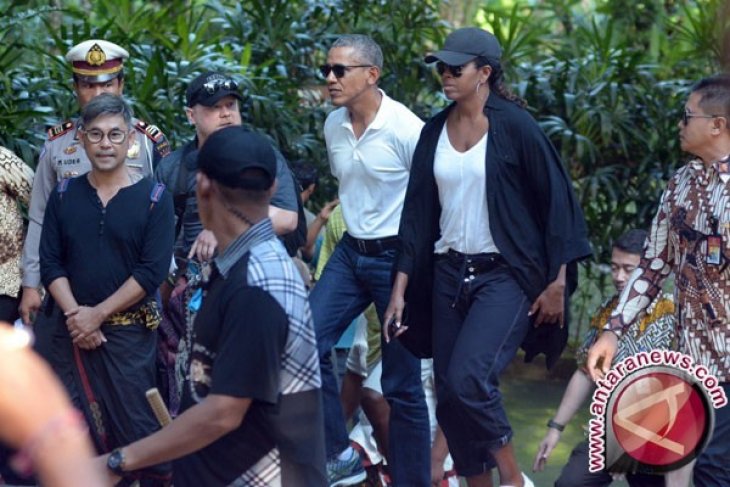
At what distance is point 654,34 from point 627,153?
2612 millimetres

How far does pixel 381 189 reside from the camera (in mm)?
6852

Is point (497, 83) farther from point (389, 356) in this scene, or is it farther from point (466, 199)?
point (389, 356)

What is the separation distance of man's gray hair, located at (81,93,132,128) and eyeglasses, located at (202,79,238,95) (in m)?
0.38

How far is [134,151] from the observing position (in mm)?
6848

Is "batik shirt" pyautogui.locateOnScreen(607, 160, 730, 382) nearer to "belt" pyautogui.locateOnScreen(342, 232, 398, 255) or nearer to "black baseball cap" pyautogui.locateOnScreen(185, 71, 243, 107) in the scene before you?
"belt" pyautogui.locateOnScreen(342, 232, 398, 255)

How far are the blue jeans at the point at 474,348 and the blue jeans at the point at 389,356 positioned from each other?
1.33 feet

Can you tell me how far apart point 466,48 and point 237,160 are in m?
2.51

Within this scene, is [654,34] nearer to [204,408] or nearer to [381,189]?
[381,189]

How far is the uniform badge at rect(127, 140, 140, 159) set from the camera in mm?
6820

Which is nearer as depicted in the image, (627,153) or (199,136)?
(199,136)

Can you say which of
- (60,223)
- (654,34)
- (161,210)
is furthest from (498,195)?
(654,34)

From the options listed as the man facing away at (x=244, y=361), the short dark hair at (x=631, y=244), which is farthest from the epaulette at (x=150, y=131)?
the man facing away at (x=244, y=361)

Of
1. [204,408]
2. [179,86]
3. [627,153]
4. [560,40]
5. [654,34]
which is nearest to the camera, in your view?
[204,408]

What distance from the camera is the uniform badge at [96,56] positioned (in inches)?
278
